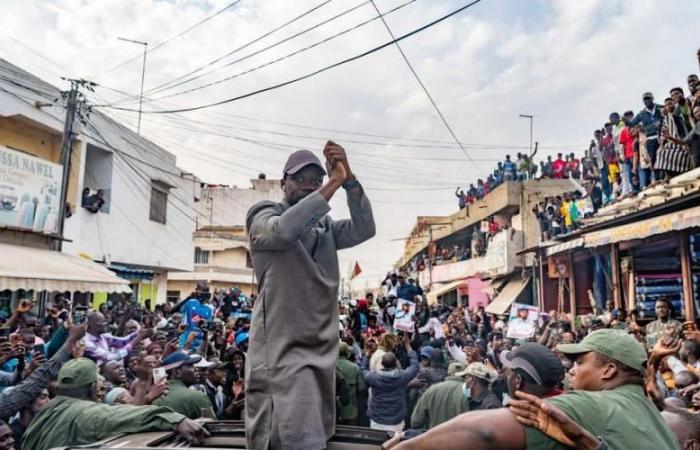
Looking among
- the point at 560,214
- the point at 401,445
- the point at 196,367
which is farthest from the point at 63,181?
the point at 401,445

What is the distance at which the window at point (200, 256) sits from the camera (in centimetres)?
4097

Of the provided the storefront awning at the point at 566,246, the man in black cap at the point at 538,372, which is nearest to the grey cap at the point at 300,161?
the man in black cap at the point at 538,372

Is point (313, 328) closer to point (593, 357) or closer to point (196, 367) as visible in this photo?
point (593, 357)

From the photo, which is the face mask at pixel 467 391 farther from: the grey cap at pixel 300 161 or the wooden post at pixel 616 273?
the wooden post at pixel 616 273

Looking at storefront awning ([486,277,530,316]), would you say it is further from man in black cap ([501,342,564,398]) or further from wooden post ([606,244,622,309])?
man in black cap ([501,342,564,398])

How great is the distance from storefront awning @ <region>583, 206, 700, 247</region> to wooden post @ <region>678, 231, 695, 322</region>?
0.66 metres

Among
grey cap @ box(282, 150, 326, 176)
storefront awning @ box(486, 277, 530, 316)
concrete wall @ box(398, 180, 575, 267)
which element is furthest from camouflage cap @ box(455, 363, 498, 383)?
concrete wall @ box(398, 180, 575, 267)

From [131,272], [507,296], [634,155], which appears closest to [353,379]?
[634,155]

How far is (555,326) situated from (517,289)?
9937 millimetres

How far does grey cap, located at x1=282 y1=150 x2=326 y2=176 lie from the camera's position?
223cm

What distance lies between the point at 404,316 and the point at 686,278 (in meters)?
4.64

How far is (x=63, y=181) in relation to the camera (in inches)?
542

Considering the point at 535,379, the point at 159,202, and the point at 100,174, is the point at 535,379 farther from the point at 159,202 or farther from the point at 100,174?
the point at 159,202

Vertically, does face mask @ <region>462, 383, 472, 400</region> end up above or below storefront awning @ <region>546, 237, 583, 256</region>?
below
